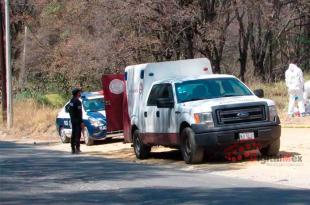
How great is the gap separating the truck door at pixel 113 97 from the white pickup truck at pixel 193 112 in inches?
49.0

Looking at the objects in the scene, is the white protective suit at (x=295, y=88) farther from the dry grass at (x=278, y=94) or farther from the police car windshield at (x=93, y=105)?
the police car windshield at (x=93, y=105)

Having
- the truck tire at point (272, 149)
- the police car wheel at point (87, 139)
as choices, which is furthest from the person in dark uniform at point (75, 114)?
the truck tire at point (272, 149)

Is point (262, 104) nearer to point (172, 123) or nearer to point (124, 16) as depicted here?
point (172, 123)

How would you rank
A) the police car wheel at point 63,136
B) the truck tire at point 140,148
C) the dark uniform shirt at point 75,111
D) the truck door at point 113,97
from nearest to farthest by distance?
the truck tire at point 140,148, the dark uniform shirt at point 75,111, the truck door at point 113,97, the police car wheel at point 63,136

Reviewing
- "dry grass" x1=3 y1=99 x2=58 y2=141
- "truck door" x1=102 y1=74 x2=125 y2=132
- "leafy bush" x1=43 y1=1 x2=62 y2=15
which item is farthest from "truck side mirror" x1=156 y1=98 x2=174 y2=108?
"leafy bush" x1=43 y1=1 x2=62 y2=15

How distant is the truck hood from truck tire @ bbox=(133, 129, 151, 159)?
8.04ft

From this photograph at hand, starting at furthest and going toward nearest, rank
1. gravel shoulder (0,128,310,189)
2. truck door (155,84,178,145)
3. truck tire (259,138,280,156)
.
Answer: truck door (155,84,178,145), truck tire (259,138,280,156), gravel shoulder (0,128,310,189)

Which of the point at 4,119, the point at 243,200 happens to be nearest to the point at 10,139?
the point at 4,119

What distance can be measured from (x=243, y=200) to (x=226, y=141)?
473 cm

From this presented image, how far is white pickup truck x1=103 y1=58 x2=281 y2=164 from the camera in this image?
15.1m

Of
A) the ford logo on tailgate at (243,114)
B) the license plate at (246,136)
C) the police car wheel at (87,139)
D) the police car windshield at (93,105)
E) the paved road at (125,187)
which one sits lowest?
the paved road at (125,187)

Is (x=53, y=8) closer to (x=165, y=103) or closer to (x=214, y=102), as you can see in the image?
(x=165, y=103)

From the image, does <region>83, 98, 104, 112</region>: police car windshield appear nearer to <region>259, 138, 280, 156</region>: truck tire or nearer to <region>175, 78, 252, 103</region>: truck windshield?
Result: <region>175, 78, 252, 103</region>: truck windshield

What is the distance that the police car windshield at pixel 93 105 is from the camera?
23.8 metres
